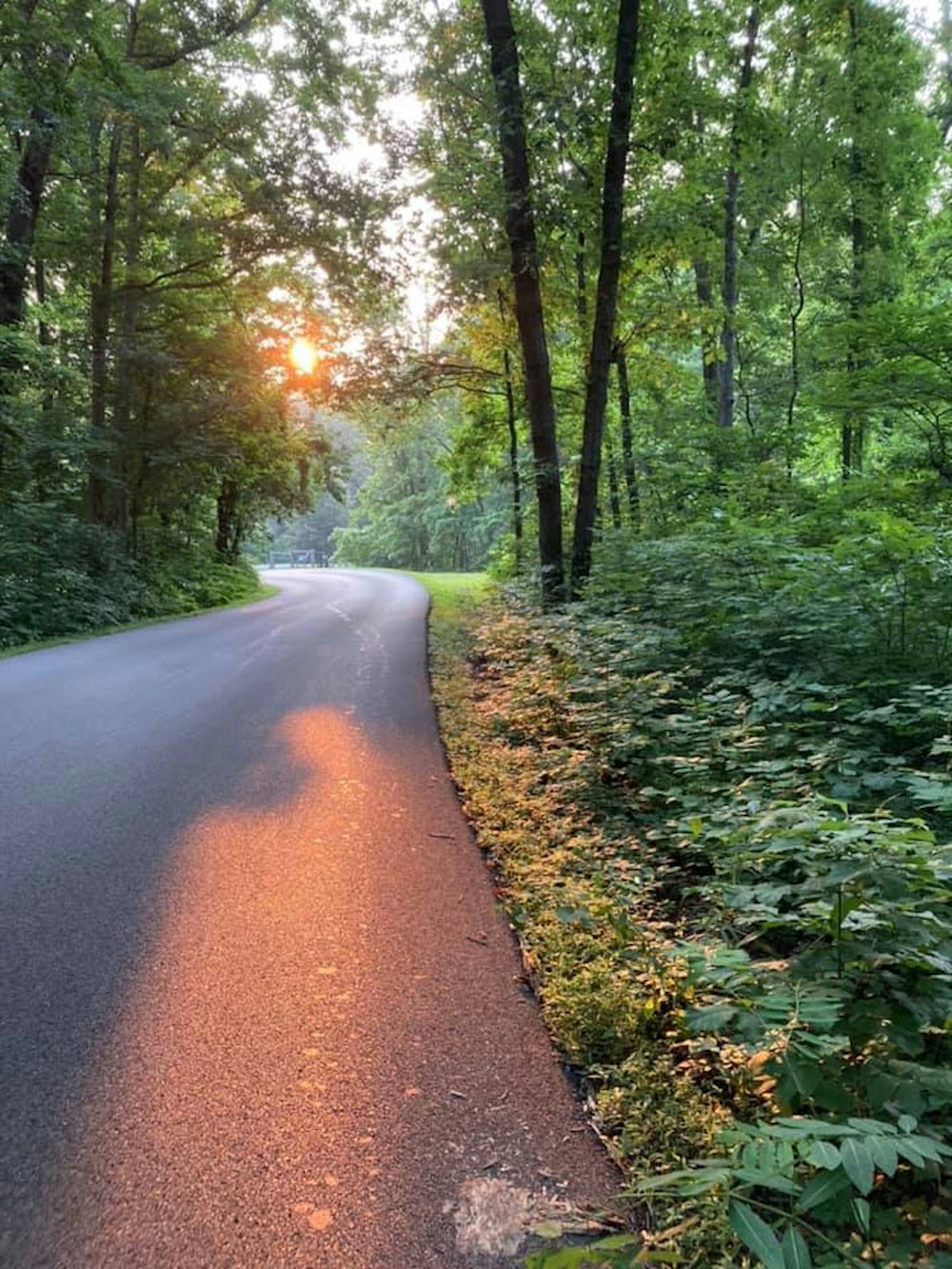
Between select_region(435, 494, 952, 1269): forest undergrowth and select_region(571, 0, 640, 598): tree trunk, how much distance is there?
288cm

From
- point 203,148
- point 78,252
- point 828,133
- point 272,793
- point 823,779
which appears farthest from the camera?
point 78,252

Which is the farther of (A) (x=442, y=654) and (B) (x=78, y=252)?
(B) (x=78, y=252)

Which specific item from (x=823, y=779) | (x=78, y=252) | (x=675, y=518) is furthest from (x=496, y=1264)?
(x=78, y=252)

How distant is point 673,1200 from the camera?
1.78 meters

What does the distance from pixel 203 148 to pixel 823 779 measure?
57.5ft

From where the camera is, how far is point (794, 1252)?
4.34ft

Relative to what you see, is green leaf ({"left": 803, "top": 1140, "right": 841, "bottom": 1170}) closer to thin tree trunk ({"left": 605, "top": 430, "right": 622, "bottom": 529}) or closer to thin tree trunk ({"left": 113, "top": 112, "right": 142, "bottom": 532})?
thin tree trunk ({"left": 605, "top": 430, "right": 622, "bottom": 529})

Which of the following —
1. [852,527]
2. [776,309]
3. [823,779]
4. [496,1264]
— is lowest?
[496,1264]

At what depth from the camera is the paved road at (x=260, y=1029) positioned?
1773mm

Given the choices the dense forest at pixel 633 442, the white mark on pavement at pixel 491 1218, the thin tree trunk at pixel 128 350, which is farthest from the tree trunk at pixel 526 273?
the thin tree trunk at pixel 128 350

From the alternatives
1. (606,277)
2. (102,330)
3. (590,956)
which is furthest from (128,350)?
(590,956)

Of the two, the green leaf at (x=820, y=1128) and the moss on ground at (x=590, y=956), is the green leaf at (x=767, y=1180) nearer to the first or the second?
the green leaf at (x=820, y=1128)

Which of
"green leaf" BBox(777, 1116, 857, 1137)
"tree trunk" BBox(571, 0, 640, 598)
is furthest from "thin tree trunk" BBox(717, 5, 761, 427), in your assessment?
"green leaf" BBox(777, 1116, 857, 1137)

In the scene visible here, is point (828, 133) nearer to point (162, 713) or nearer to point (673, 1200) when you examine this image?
point (162, 713)
